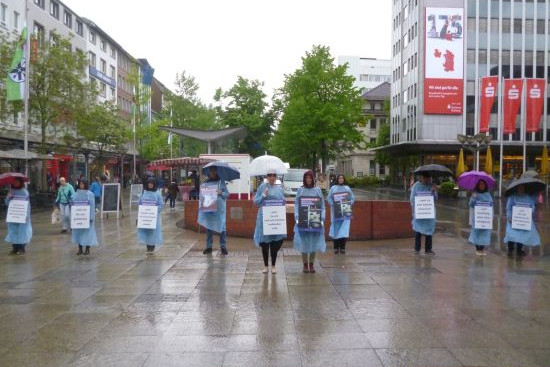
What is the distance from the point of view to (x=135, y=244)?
45.4 feet

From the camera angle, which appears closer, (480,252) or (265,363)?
(265,363)

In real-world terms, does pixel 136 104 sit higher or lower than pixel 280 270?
higher

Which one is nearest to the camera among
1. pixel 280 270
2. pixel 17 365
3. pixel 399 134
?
pixel 17 365

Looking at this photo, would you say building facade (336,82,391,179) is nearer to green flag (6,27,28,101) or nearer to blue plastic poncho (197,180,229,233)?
green flag (6,27,28,101)

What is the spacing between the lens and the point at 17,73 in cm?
2408

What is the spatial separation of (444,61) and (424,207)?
45298 mm

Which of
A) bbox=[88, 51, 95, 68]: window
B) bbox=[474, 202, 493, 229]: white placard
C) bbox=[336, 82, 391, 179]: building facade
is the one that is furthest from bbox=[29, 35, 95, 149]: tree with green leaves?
bbox=[336, 82, 391, 179]: building facade

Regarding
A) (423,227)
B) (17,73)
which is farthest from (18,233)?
(17,73)

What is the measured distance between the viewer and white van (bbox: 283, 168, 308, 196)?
1170 inches

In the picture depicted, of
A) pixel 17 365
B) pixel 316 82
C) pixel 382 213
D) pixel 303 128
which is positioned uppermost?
pixel 316 82

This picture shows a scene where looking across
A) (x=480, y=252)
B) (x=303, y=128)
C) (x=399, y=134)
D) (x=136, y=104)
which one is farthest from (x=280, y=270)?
(x=399, y=134)

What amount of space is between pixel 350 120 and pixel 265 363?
41846 millimetres

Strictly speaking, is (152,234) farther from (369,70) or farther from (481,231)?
(369,70)

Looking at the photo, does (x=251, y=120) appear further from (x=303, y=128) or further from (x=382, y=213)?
(x=382, y=213)
